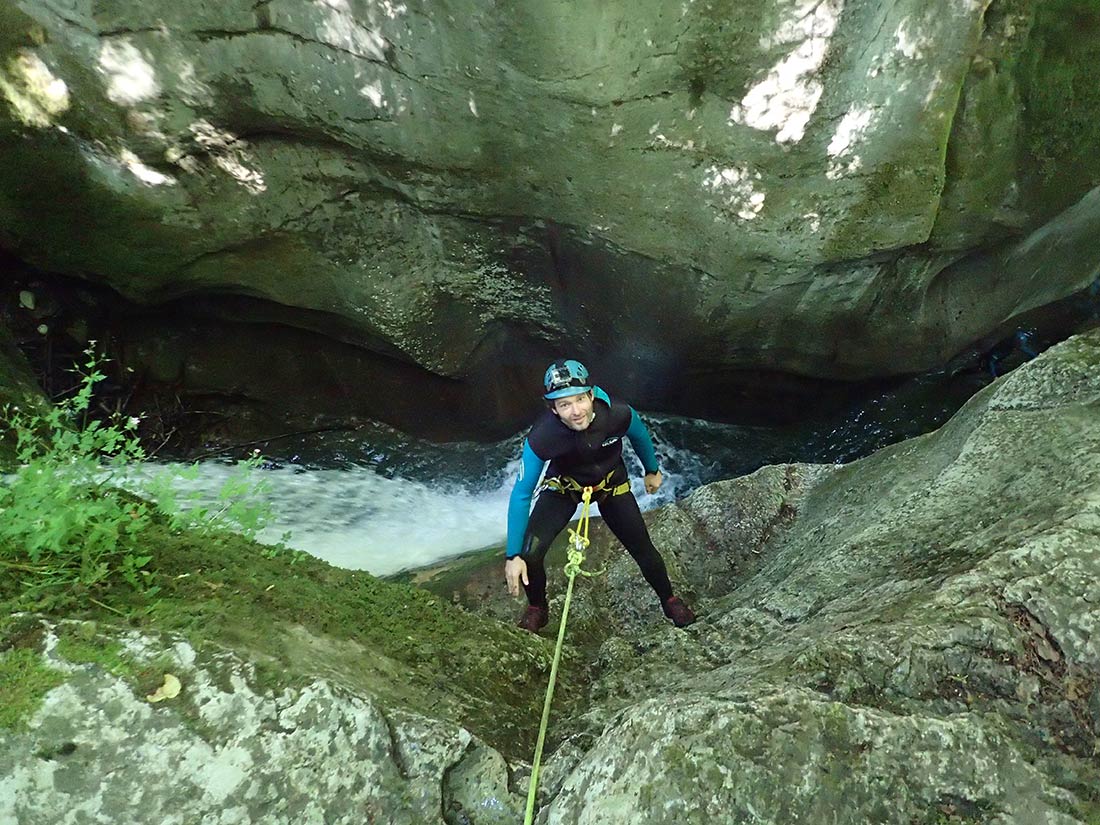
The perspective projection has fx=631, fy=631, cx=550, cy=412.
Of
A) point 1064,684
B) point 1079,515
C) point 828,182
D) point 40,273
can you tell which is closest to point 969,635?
point 1064,684

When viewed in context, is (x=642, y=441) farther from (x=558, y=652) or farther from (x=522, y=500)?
(x=558, y=652)

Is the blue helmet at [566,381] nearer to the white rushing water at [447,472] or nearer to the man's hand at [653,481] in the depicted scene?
the man's hand at [653,481]

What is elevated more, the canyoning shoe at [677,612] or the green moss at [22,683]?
the canyoning shoe at [677,612]

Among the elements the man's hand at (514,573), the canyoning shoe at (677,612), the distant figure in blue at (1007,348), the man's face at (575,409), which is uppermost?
the distant figure in blue at (1007,348)

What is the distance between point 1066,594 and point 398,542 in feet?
17.6

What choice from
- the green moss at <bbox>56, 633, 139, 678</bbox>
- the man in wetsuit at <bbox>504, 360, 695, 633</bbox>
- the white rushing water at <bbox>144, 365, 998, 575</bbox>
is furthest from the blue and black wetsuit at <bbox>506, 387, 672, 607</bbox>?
the white rushing water at <bbox>144, 365, 998, 575</bbox>

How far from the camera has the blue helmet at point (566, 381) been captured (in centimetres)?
330

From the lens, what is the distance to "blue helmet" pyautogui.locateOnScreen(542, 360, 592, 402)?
3303mm

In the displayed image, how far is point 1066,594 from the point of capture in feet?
6.57

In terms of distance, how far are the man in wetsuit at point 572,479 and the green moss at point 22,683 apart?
6.89 feet

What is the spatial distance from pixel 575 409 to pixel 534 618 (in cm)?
145

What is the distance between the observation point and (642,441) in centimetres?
388

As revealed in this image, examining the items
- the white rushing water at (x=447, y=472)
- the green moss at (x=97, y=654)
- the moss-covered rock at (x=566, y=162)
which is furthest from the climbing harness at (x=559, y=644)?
the white rushing water at (x=447, y=472)

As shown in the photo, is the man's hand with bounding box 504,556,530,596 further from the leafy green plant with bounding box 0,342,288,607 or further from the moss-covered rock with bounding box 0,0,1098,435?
the moss-covered rock with bounding box 0,0,1098,435
